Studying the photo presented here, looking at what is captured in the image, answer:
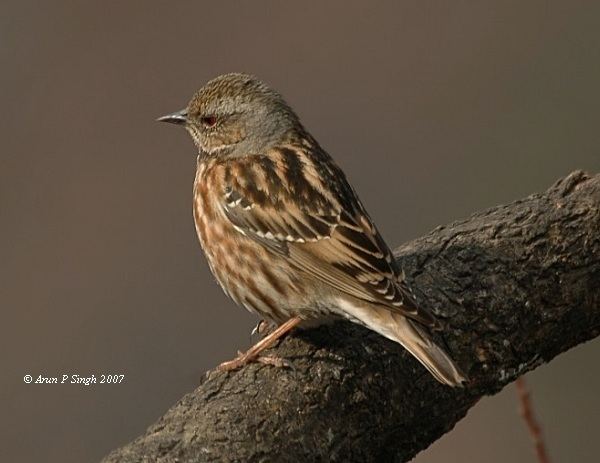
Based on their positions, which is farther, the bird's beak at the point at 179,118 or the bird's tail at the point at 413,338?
the bird's beak at the point at 179,118

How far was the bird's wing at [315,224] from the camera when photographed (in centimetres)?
664

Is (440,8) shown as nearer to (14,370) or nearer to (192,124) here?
(14,370)

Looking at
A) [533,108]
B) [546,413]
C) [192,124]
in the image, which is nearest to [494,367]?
[192,124]

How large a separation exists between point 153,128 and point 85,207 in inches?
60.8

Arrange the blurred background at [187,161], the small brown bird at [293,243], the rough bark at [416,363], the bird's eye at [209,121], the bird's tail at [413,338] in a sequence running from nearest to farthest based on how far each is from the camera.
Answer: the rough bark at [416,363] < the bird's tail at [413,338] < the small brown bird at [293,243] < the bird's eye at [209,121] < the blurred background at [187,161]

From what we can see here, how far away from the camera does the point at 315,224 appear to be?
22.6ft

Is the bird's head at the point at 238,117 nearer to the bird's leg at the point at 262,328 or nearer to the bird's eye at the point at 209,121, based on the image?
the bird's eye at the point at 209,121

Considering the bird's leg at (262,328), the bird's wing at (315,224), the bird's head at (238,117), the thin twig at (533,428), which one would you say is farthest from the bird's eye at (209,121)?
the thin twig at (533,428)

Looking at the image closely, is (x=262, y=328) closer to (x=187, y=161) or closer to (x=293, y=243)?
(x=293, y=243)

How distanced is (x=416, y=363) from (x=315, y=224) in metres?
0.89

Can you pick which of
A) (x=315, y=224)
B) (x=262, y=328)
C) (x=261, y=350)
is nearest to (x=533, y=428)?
(x=261, y=350)

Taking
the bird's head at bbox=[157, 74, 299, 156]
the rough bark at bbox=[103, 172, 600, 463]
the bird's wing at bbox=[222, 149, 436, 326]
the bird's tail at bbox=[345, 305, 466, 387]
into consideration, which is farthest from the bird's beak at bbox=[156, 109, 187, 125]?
the bird's tail at bbox=[345, 305, 466, 387]

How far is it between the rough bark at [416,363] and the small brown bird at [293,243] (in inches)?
9.0

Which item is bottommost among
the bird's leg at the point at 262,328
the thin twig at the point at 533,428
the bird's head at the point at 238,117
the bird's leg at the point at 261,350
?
the thin twig at the point at 533,428
